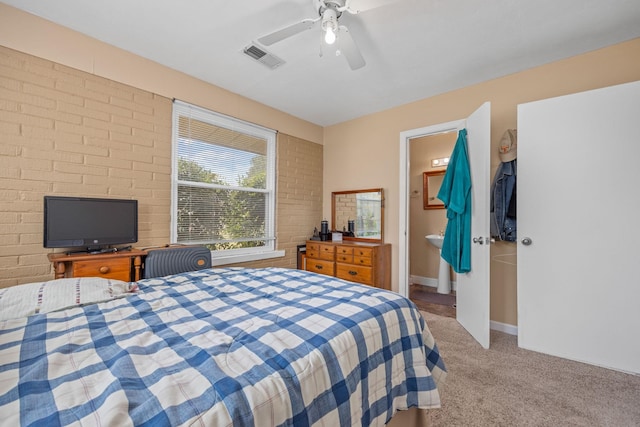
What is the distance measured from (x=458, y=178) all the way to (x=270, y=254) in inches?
94.3

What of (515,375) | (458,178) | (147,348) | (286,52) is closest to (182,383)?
(147,348)

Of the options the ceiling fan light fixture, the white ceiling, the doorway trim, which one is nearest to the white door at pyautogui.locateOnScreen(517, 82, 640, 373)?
the white ceiling

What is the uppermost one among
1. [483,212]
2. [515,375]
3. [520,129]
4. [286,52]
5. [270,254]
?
[286,52]

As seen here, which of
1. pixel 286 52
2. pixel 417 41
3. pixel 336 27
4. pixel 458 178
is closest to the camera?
pixel 336 27

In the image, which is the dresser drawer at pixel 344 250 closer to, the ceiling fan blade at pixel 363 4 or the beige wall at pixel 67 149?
the beige wall at pixel 67 149

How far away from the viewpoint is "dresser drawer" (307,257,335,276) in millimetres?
3547

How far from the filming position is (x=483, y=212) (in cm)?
246

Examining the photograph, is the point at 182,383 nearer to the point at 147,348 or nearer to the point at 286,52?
the point at 147,348

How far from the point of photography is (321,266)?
143 inches

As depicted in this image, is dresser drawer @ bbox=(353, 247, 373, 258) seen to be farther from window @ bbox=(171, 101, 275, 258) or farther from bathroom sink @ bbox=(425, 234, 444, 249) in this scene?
bathroom sink @ bbox=(425, 234, 444, 249)

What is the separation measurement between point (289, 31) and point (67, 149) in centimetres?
194

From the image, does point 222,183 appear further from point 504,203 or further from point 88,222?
point 504,203

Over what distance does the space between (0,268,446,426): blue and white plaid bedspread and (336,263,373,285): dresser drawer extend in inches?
69.0

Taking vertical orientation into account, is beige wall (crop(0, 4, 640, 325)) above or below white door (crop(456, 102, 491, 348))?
above
